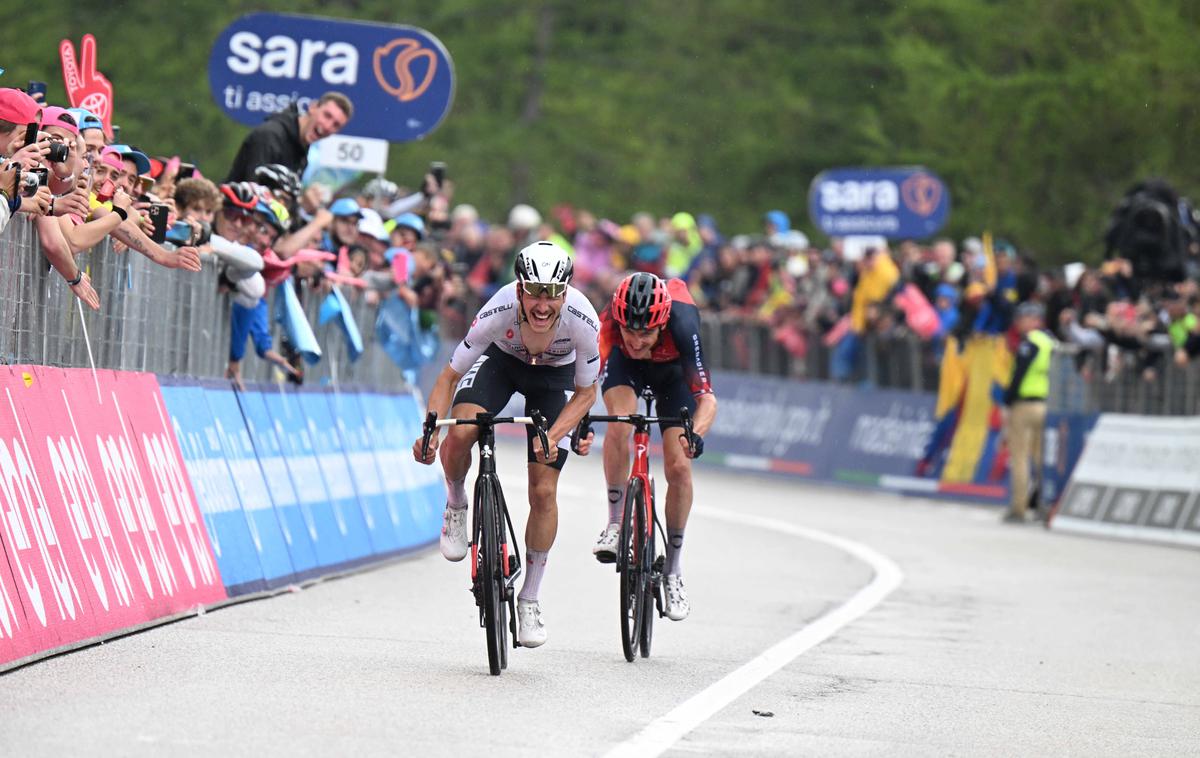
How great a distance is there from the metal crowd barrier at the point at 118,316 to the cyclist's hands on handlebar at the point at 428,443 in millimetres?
1939

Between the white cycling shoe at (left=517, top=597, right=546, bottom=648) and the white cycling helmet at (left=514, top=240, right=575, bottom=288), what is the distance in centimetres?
153

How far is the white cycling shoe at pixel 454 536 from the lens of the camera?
10891 millimetres

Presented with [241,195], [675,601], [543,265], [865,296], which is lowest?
[675,601]

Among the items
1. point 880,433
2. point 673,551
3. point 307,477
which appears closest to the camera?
point 673,551

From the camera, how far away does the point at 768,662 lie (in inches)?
454

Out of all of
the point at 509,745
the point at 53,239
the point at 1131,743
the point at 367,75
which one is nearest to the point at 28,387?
the point at 53,239

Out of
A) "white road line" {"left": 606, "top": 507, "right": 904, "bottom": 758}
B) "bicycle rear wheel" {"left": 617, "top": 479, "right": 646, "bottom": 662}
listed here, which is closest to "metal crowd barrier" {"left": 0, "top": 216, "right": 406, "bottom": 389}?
"bicycle rear wheel" {"left": 617, "top": 479, "right": 646, "bottom": 662}

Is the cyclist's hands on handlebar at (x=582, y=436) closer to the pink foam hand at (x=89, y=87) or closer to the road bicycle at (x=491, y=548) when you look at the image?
the road bicycle at (x=491, y=548)

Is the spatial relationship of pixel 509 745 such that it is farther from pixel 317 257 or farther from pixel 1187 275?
pixel 1187 275

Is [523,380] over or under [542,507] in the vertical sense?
over

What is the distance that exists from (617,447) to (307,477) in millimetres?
3127

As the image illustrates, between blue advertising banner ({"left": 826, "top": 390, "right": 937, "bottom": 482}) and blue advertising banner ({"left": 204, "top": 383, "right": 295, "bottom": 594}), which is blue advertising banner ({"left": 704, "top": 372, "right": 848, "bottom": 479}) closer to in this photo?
blue advertising banner ({"left": 826, "top": 390, "right": 937, "bottom": 482})

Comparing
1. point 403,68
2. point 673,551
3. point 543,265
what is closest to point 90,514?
point 543,265

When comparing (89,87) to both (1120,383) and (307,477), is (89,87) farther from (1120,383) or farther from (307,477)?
(1120,383)
